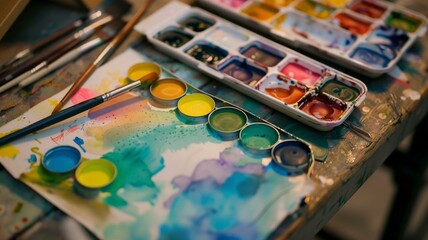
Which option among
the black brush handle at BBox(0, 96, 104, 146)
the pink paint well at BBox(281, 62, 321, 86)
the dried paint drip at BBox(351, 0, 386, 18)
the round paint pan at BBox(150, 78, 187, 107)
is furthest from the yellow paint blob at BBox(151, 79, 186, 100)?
the dried paint drip at BBox(351, 0, 386, 18)

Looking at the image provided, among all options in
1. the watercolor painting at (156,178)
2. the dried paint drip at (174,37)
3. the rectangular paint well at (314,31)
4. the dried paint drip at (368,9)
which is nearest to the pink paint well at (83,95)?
the watercolor painting at (156,178)

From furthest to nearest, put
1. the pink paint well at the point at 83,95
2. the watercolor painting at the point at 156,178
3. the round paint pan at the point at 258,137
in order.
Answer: the pink paint well at the point at 83,95 → the round paint pan at the point at 258,137 → the watercolor painting at the point at 156,178

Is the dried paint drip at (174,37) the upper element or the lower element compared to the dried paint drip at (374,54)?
lower

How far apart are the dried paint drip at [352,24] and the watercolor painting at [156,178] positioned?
0.46m

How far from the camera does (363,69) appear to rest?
97 centimetres

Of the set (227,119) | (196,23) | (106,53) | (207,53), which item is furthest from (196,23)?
(227,119)

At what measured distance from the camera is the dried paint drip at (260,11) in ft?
3.70

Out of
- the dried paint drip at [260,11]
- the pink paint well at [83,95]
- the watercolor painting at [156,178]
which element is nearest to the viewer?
the watercolor painting at [156,178]

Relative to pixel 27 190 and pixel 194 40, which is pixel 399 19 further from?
pixel 27 190

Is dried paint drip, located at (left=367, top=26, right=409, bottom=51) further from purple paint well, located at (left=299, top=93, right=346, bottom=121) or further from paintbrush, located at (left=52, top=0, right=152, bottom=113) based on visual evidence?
paintbrush, located at (left=52, top=0, right=152, bottom=113)

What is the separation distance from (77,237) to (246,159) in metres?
0.29

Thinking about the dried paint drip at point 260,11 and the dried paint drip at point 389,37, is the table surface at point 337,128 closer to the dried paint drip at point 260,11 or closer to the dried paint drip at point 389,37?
the dried paint drip at point 389,37

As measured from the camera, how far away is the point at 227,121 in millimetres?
872

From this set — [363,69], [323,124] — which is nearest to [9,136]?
[323,124]
